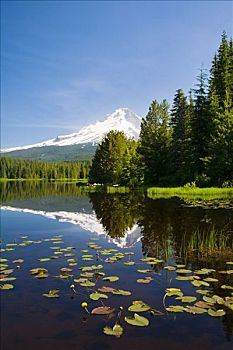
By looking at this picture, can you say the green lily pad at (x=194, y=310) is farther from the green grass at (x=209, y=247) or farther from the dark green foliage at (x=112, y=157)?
the dark green foliage at (x=112, y=157)

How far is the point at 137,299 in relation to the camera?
8.23m

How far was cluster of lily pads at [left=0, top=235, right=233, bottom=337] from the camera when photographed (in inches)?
289

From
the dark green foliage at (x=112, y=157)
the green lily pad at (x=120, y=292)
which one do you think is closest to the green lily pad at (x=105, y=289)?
the green lily pad at (x=120, y=292)

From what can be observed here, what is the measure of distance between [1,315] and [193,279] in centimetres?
519

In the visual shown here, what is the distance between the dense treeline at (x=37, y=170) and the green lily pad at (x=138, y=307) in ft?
546

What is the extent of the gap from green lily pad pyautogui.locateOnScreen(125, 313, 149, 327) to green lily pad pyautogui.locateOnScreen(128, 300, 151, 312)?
0.46 metres

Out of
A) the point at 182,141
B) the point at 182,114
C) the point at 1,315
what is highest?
the point at 182,114

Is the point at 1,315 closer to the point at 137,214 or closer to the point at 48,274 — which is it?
the point at 48,274

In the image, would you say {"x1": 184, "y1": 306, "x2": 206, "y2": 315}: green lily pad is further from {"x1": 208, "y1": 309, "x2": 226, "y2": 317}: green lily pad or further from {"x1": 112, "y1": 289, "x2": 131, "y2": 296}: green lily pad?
{"x1": 112, "y1": 289, "x2": 131, "y2": 296}: green lily pad

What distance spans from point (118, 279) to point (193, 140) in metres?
34.0

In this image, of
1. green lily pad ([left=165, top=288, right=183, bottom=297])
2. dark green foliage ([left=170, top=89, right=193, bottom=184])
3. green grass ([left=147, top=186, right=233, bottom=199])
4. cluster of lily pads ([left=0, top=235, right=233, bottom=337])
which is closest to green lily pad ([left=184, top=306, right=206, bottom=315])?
cluster of lily pads ([left=0, top=235, right=233, bottom=337])

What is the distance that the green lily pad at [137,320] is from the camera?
21.7ft

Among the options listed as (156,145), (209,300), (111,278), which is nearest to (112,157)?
(156,145)

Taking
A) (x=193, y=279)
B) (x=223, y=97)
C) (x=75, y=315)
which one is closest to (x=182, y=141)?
(x=223, y=97)
